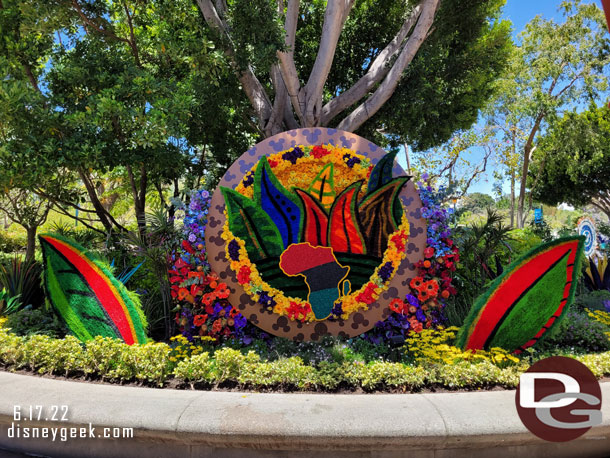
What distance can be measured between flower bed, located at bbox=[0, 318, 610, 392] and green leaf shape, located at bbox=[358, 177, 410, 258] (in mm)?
1651

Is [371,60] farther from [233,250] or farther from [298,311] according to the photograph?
[298,311]

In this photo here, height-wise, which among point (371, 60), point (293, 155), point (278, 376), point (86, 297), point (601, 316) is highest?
point (371, 60)

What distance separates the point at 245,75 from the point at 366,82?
264cm

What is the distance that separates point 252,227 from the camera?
5.45 meters

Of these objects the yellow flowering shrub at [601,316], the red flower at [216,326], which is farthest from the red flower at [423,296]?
the red flower at [216,326]

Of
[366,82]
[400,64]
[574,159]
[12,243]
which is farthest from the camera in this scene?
[574,159]

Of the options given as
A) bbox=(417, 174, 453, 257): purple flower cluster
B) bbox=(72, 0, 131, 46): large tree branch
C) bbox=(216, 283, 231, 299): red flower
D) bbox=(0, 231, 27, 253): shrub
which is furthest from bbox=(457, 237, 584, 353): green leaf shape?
bbox=(0, 231, 27, 253): shrub

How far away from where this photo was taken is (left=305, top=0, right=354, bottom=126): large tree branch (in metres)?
7.03

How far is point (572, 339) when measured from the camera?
518 cm

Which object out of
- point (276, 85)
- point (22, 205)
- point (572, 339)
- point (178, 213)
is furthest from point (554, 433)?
point (22, 205)

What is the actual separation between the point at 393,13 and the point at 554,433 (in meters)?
10.1

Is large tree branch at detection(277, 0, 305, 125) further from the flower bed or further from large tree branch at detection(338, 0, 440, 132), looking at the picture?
the flower bed

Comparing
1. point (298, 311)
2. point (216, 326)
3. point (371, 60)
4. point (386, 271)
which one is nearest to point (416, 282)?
point (386, 271)

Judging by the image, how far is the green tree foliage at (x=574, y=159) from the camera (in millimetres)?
19250
